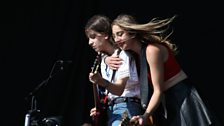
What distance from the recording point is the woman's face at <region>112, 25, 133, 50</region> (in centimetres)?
360

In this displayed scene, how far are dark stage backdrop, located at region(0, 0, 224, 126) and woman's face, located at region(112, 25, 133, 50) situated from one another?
4.76 ft

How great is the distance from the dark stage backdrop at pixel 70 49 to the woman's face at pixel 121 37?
4.76 ft

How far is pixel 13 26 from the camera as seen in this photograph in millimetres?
5199

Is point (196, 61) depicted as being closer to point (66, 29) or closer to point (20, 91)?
point (66, 29)

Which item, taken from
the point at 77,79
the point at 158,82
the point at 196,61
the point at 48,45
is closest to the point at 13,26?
the point at 48,45

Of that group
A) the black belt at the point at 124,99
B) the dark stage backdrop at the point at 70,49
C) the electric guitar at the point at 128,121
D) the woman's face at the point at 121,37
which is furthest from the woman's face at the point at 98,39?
the dark stage backdrop at the point at 70,49

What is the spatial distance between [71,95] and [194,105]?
1765mm

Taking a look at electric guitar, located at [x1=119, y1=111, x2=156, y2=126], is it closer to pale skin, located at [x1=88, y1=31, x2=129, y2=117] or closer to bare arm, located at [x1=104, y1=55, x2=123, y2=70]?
pale skin, located at [x1=88, y1=31, x2=129, y2=117]

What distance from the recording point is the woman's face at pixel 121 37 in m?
3.60

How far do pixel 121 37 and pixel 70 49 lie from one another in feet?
4.95

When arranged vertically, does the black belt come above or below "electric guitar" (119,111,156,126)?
above

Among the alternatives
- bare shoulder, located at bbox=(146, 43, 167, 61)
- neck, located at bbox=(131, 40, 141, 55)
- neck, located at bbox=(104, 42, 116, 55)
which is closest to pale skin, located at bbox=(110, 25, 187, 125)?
bare shoulder, located at bbox=(146, 43, 167, 61)

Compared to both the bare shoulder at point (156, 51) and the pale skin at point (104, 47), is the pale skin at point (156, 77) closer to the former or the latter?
the bare shoulder at point (156, 51)

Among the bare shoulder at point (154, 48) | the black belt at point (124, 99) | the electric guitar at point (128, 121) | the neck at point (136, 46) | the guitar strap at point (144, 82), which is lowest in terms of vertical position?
the electric guitar at point (128, 121)
